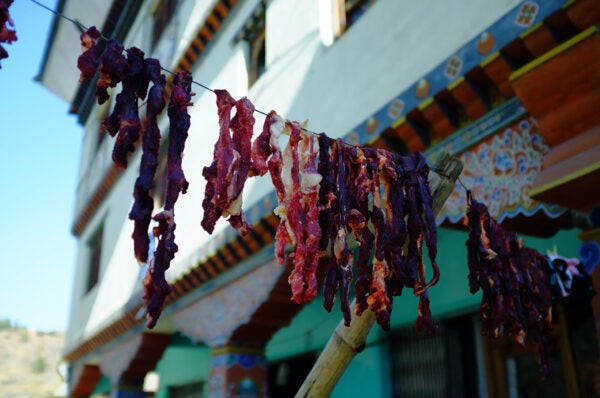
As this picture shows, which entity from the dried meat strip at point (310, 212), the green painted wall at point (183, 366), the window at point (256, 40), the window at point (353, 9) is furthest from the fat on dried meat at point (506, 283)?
the green painted wall at point (183, 366)

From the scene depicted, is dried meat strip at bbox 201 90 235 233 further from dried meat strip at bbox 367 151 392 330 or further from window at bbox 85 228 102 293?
window at bbox 85 228 102 293

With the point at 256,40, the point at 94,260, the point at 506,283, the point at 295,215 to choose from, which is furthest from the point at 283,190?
the point at 94,260

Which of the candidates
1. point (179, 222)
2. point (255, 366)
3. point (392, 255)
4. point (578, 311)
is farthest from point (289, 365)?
point (392, 255)

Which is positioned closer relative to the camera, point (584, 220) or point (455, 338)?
point (584, 220)

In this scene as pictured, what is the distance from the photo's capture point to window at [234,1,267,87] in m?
6.96

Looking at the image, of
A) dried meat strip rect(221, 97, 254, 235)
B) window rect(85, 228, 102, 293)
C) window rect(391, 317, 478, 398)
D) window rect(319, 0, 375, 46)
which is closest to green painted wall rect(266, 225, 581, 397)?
window rect(391, 317, 478, 398)

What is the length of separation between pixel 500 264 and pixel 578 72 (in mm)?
1005

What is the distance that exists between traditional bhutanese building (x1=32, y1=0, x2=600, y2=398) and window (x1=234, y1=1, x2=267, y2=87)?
21 millimetres

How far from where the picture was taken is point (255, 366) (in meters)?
5.77

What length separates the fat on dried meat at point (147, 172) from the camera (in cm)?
181

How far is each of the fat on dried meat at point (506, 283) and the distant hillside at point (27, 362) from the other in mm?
25675

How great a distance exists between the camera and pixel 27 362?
1137 inches

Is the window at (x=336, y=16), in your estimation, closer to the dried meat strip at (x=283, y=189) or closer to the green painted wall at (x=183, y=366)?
the dried meat strip at (x=283, y=189)

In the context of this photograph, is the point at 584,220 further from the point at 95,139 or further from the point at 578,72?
the point at 95,139
